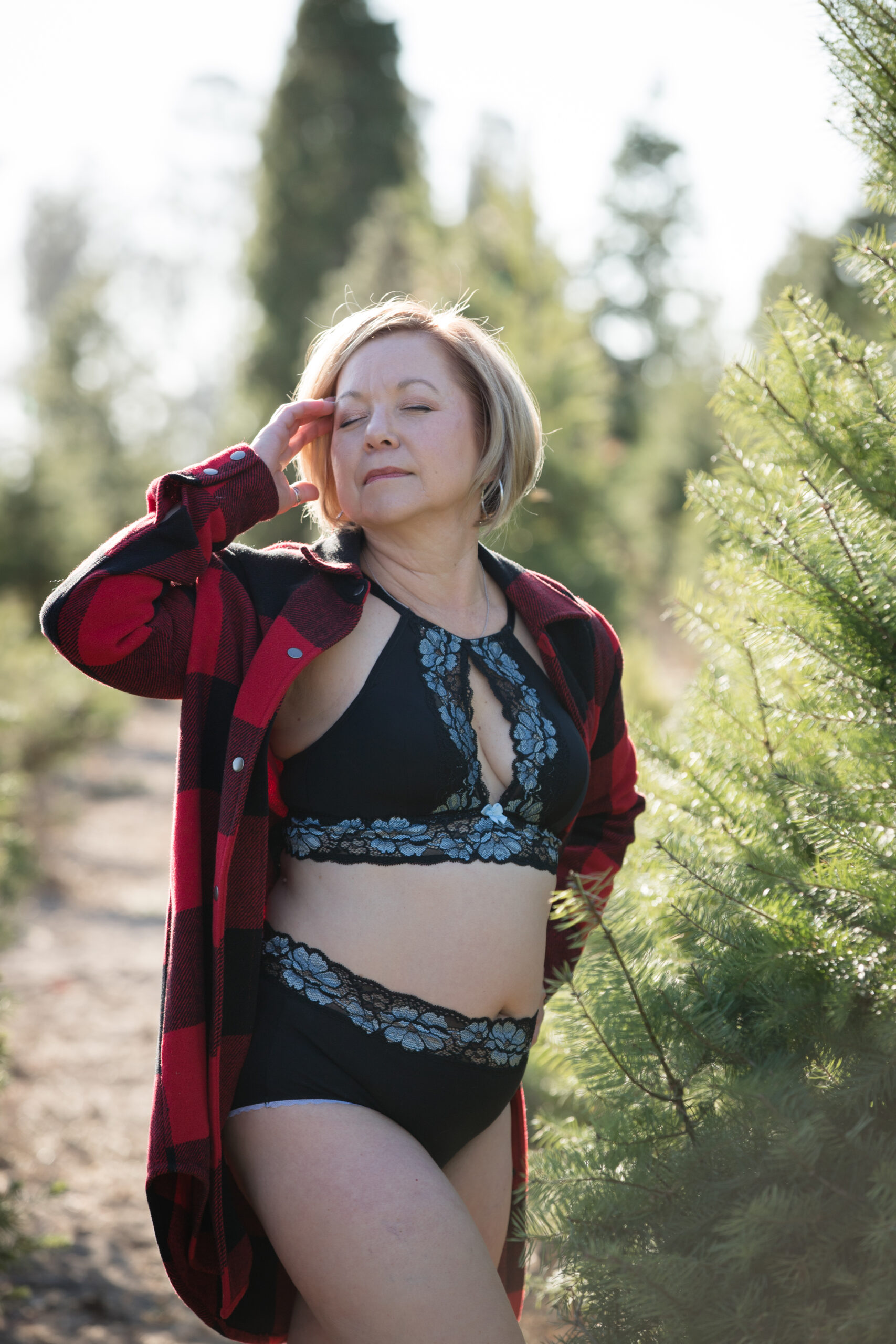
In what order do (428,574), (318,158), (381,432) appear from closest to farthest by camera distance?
(381,432) < (428,574) < (318,158)

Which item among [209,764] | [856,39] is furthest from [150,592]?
[856,39]

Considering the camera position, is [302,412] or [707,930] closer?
[707,930]

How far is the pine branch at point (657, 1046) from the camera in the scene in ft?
4.82

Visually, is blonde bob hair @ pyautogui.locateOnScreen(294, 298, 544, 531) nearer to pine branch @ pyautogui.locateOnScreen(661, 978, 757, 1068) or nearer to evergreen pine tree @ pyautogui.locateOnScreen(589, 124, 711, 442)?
pine branch @ pyautogui.locateOnScreen(661, 978, 757, 1068)

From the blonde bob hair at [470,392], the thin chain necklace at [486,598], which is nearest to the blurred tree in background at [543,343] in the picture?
the blonde bob hair at [470,392]

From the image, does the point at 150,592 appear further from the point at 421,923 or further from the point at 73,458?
the point at 73,458

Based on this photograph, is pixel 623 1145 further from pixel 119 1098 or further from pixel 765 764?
pixel 119 1098

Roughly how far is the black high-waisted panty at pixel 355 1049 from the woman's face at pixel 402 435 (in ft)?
2.91

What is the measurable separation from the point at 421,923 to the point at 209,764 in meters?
0.47

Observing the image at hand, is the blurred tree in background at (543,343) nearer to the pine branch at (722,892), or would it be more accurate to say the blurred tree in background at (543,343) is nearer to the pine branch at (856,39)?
the pine branch at (856,39)

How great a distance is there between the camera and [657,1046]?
1.51 meters

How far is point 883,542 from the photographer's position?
1472mm

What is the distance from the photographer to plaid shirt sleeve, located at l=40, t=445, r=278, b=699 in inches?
67.2

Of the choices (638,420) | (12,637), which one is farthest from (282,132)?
(12,637)
